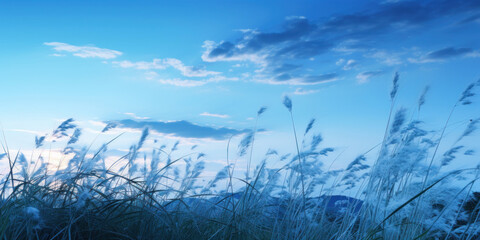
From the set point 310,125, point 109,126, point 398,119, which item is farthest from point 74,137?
point 398,119

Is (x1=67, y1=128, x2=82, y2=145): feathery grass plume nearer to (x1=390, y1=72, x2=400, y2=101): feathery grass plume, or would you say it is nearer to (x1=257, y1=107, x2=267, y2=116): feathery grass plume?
(x1=257, y1=107, x2=267, y2=116): feathery grass plume

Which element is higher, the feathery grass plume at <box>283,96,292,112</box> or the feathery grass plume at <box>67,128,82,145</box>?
the feathery grass plume at <box>283,96,292,112</box>

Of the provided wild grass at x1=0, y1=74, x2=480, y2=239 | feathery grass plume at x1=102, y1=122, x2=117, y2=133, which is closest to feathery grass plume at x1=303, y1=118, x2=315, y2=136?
wild grass at x1=0, y1=74, x2=480, y2=239

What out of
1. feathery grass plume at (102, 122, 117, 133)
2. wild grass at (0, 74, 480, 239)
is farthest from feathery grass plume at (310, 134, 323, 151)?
feathery grass plume at (102, 122, 117, 133)

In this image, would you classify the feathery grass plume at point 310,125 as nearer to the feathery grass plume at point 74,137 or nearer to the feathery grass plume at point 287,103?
the feathery grass plume at point 287,103

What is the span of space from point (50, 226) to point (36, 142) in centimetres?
→ 173

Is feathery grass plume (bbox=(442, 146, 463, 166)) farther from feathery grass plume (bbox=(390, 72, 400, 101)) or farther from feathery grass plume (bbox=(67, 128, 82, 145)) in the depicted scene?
feathery grass plume (bbox=(67, 128, 82, 145))

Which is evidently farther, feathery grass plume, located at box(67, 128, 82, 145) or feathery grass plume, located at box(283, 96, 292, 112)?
feathery grass plume, located at box(67, 128, 82, 145)

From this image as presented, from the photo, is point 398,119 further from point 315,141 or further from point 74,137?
point 74,137

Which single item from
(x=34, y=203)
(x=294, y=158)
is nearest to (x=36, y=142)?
(x=34, y=203)

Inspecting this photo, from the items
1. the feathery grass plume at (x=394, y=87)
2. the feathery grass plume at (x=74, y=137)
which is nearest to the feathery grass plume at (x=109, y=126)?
the feathery grass plume at (x=74, y=137)

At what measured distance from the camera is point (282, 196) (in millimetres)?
3920

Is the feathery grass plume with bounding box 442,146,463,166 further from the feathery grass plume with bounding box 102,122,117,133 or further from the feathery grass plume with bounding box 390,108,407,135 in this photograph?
the feathery grass plume with bounding box 102,122,117,133

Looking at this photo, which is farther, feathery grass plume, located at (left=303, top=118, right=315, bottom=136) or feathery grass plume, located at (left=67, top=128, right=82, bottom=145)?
feathery grass plume, located at (left=67, top=128, right=82, bottom=145)
